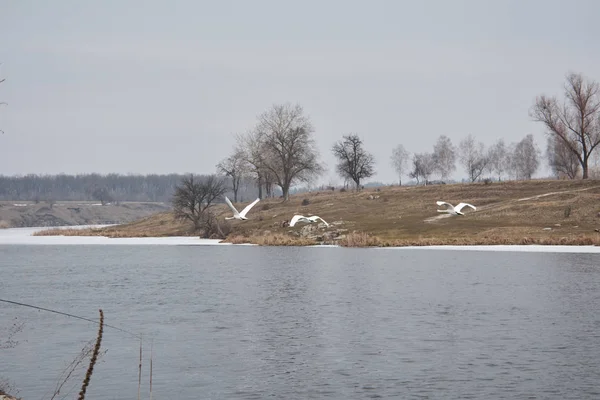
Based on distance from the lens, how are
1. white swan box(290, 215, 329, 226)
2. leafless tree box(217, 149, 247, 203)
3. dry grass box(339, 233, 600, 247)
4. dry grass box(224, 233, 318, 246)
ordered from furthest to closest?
leafless tree box(217, 149, 247, 203)
dry grass box(224, 233, 318, 246)
white swan box(290, 215, 329, 226)
dry grass box(339, 233, 600, 247)

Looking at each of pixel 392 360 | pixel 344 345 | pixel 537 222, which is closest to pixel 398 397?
pixel 392 360

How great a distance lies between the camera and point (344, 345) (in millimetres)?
21984

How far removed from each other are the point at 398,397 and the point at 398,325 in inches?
359

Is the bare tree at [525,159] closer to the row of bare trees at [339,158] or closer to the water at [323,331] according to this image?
the row of bare trees at [339,158]

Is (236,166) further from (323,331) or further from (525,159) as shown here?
(323,331)

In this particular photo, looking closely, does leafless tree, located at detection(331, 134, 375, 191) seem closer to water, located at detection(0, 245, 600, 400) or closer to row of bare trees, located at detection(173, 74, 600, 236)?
row of bare trees, located at detection(173, 74, 600, 236)

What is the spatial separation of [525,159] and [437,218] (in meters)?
109

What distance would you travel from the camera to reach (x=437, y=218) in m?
81.6

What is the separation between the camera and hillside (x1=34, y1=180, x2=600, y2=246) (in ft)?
222

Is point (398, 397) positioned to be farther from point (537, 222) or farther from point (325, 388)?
point (537, 222)

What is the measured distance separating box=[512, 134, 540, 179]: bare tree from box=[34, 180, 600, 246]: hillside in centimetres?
7293

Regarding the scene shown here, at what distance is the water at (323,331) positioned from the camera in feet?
56.7

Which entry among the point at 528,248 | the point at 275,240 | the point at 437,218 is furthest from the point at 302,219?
the point at 528,248

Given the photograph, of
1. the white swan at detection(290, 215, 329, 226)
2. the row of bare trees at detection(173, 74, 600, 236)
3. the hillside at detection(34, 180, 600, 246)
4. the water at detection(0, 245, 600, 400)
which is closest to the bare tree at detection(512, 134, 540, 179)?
the row of bare trees at detection(173, 74, 600, 236)
